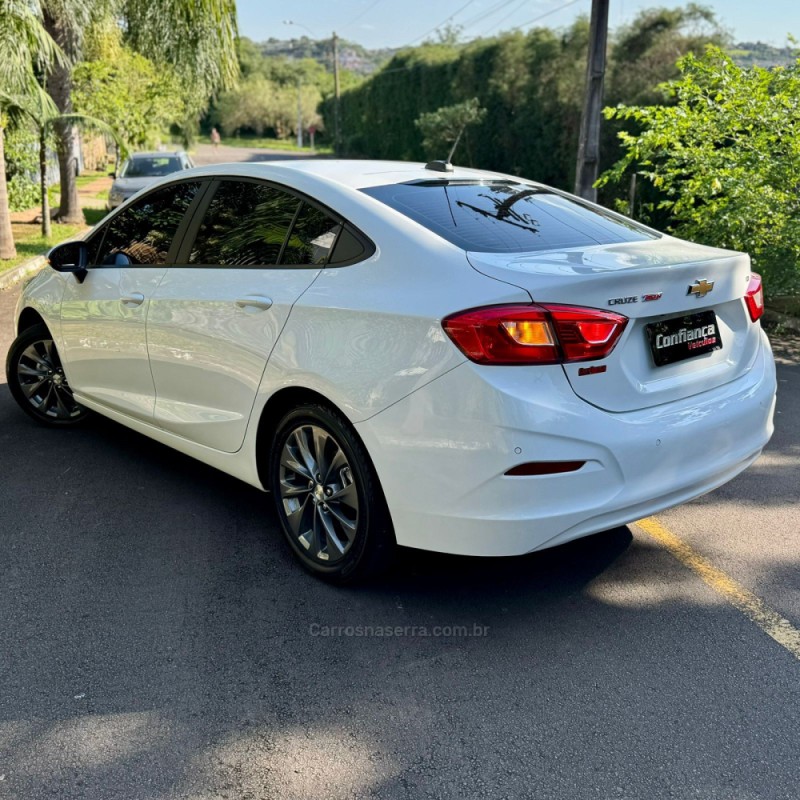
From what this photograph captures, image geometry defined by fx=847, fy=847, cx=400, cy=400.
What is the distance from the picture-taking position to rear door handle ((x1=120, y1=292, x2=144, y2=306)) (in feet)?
14.0

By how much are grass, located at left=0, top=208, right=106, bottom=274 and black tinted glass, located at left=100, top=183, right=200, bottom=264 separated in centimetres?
767

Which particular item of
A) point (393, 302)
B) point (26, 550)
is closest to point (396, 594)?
point (393, 302)

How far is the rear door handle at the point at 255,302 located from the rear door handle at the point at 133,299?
A: 2.82 ft

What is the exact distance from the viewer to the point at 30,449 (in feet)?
17.0

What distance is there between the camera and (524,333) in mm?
2789

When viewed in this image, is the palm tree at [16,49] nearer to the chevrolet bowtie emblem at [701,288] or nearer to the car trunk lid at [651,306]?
the car trunk lid at [651,306]

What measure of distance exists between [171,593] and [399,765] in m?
A: 1.38

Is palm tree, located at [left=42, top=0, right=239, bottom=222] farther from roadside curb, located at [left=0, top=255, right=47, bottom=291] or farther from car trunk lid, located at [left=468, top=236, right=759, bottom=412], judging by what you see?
car trunk lid, located at [left=468, top=236, right=759, bottom=412]

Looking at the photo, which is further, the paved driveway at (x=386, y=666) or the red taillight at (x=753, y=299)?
the red taillight at (x=753, y=299)

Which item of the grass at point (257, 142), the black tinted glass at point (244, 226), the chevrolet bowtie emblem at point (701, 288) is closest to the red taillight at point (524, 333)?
the chevrolet bowtie emblem at point (701, 288)

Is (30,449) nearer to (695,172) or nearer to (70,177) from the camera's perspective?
(695,172)

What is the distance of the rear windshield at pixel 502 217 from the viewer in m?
3.30

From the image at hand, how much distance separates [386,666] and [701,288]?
1806 mm

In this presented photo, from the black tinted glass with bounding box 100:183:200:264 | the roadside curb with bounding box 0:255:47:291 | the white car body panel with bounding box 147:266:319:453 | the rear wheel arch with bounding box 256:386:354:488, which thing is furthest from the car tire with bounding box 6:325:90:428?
the roadside curb with bounding box 0:255:47:291
